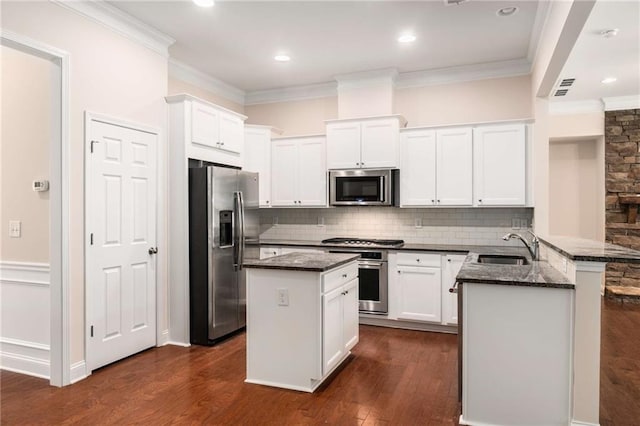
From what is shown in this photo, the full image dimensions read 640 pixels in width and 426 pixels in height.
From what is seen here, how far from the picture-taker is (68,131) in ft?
10.5

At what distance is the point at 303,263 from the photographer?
124 inches

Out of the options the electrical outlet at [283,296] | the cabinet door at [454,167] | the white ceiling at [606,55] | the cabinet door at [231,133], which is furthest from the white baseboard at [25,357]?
the white ceiling at [606,55]

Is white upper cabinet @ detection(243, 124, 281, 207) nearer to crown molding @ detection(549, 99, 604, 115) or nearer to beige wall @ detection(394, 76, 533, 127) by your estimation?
beige wall @ detection(394, 76, 533, 127)

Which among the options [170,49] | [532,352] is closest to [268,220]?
[170,49]

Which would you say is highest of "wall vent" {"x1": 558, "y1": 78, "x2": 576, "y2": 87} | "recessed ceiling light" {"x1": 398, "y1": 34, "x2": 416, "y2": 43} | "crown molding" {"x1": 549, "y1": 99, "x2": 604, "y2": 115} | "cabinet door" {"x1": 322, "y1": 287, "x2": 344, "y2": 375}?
"recessed ceiling light" {"x1": 398, "y1": 34, "x2": 416, "y2": 43}

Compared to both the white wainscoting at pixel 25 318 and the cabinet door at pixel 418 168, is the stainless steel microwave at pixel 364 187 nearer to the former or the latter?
the cabinet door at pixel 418 168

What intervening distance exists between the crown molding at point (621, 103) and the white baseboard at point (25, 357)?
7.44 m

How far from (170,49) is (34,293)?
2692mm

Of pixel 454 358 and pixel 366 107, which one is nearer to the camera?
pixel 454 358

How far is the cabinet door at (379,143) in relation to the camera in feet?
16.3

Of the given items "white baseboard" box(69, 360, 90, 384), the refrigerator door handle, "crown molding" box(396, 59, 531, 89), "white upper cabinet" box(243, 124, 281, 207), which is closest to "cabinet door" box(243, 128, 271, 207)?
"white upper cabinet" box(243, 124, 281, 207)

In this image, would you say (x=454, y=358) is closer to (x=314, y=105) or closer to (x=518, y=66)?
(x=518, y=66)

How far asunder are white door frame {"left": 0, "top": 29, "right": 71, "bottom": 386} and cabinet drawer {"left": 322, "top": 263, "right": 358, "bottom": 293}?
6.41 ft

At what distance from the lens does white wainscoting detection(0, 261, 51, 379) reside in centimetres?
335
